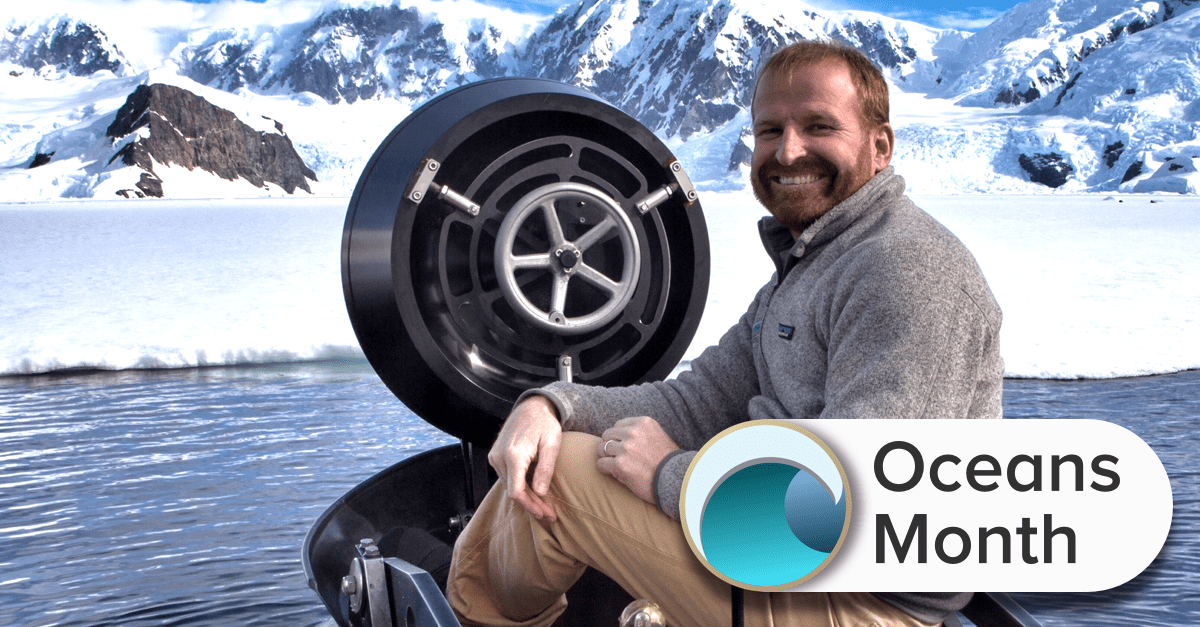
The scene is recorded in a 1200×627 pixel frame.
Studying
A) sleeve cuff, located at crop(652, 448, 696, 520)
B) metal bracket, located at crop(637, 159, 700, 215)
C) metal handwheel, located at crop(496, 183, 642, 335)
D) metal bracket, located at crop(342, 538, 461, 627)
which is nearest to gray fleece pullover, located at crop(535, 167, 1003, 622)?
sleeve cuff, located at crop(652, 448, 696, 520)

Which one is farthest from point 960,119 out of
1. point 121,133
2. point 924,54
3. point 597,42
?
point 597,42

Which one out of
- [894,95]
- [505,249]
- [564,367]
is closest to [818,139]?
[505,249]

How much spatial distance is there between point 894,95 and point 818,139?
5951 centimetres

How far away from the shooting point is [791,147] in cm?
139

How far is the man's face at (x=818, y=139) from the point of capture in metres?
1.38

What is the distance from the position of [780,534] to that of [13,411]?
187 inches

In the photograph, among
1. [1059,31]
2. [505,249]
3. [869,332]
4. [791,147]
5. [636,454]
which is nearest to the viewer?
[869,332]

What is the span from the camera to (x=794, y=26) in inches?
7067

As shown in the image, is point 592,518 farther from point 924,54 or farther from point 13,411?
point 924,54

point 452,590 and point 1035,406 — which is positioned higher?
point 452,590

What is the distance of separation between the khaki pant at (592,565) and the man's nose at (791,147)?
481mm

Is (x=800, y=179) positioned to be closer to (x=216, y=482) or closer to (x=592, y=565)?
(x=592, y=565)

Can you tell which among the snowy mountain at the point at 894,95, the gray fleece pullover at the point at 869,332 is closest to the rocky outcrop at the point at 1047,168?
the snowy mountain at the point at 894,95

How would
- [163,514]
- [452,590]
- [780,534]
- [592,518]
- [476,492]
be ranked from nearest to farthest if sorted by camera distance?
[780,534]
[592,518]
[452,590]
[476,492]
[163,514]
